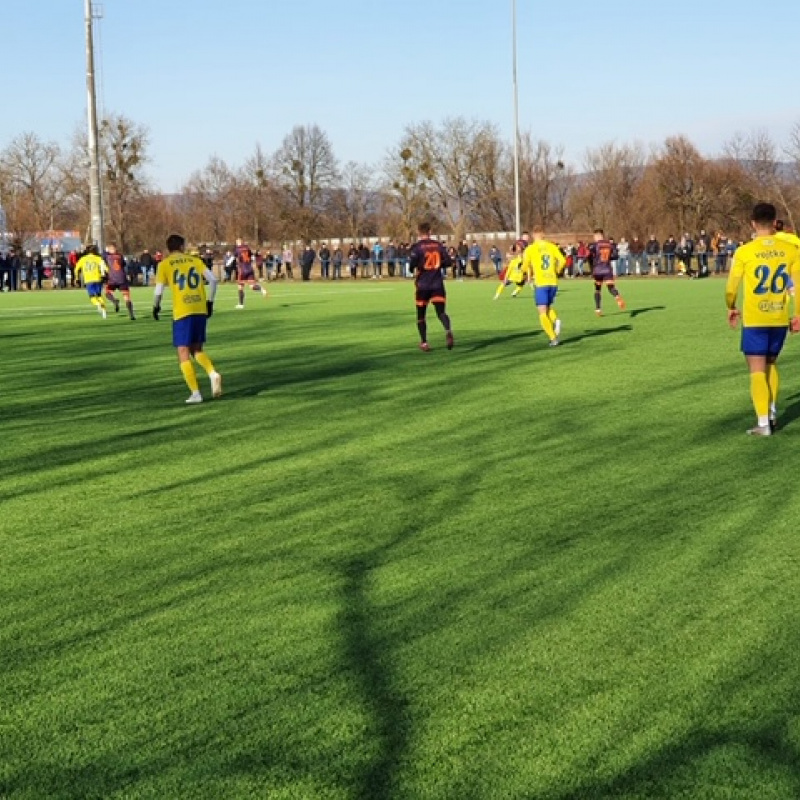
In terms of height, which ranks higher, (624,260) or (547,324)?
(624,260)

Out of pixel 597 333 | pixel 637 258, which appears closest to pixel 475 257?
pixel 637 258

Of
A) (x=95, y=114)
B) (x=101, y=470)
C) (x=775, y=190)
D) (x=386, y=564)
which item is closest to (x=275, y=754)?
(x=386, y=564)

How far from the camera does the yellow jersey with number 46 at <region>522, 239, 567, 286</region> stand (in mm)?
19516

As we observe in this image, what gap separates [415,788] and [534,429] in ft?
24.7

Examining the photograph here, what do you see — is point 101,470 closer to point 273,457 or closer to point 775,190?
point 273,457

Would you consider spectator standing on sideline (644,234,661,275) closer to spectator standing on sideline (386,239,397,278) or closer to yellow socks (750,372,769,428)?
spectator standing on sideline (386,239,397,278)

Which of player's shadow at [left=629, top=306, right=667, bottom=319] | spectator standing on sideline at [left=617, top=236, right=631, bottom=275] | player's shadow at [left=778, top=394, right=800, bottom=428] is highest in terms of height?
spectator standing on sideline at [left=617, top=236, right=631, bottom=275]

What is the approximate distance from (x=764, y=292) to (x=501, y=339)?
11.0 meters

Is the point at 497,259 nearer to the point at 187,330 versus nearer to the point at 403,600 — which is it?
the point at 187,330

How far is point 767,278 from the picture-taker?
413 inches

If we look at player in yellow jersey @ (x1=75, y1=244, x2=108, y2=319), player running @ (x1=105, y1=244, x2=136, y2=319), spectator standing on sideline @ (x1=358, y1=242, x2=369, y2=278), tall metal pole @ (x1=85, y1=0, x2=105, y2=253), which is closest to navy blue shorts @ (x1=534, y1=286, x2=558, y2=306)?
player running @ (x1=105, y1=244, x2=136, y2=319)

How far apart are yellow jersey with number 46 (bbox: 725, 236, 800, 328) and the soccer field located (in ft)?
3.30

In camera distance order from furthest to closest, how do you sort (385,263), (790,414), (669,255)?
(385,263) < (669,255) < (790,414)

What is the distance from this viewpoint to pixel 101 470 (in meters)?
9.52
